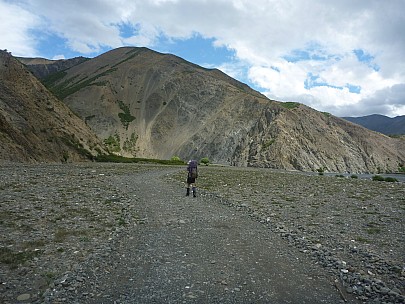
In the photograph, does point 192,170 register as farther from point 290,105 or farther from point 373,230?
point 290,105

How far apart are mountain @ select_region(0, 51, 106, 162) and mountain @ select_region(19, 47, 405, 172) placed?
4332 centimetres

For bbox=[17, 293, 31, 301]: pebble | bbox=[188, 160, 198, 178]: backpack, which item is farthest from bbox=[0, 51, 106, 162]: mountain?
bbox=[17, 293, 31, 301]: pebble

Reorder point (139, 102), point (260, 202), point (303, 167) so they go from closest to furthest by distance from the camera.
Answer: point (260, 202) < point (303, 167) < point (139, 102)

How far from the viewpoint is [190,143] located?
403 feet

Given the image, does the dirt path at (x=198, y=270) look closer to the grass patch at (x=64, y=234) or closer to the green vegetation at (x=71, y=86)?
the grass patch at (x=64, y=234)

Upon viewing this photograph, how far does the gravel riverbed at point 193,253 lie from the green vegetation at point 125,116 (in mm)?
118959

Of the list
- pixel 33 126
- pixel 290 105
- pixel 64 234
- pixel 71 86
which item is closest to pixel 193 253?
pixel 64 234

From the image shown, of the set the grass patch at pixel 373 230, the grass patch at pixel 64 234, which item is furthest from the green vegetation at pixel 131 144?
the grass patch at pixel 373 230

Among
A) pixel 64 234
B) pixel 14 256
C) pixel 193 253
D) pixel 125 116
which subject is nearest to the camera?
pixel 14 256

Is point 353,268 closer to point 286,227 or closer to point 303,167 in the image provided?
point 286,227

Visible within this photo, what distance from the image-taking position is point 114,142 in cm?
12106

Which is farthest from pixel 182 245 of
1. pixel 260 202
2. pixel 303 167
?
pixel 303 167

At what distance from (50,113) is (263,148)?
6995 cm

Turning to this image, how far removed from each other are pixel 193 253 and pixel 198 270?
53.4 inches
